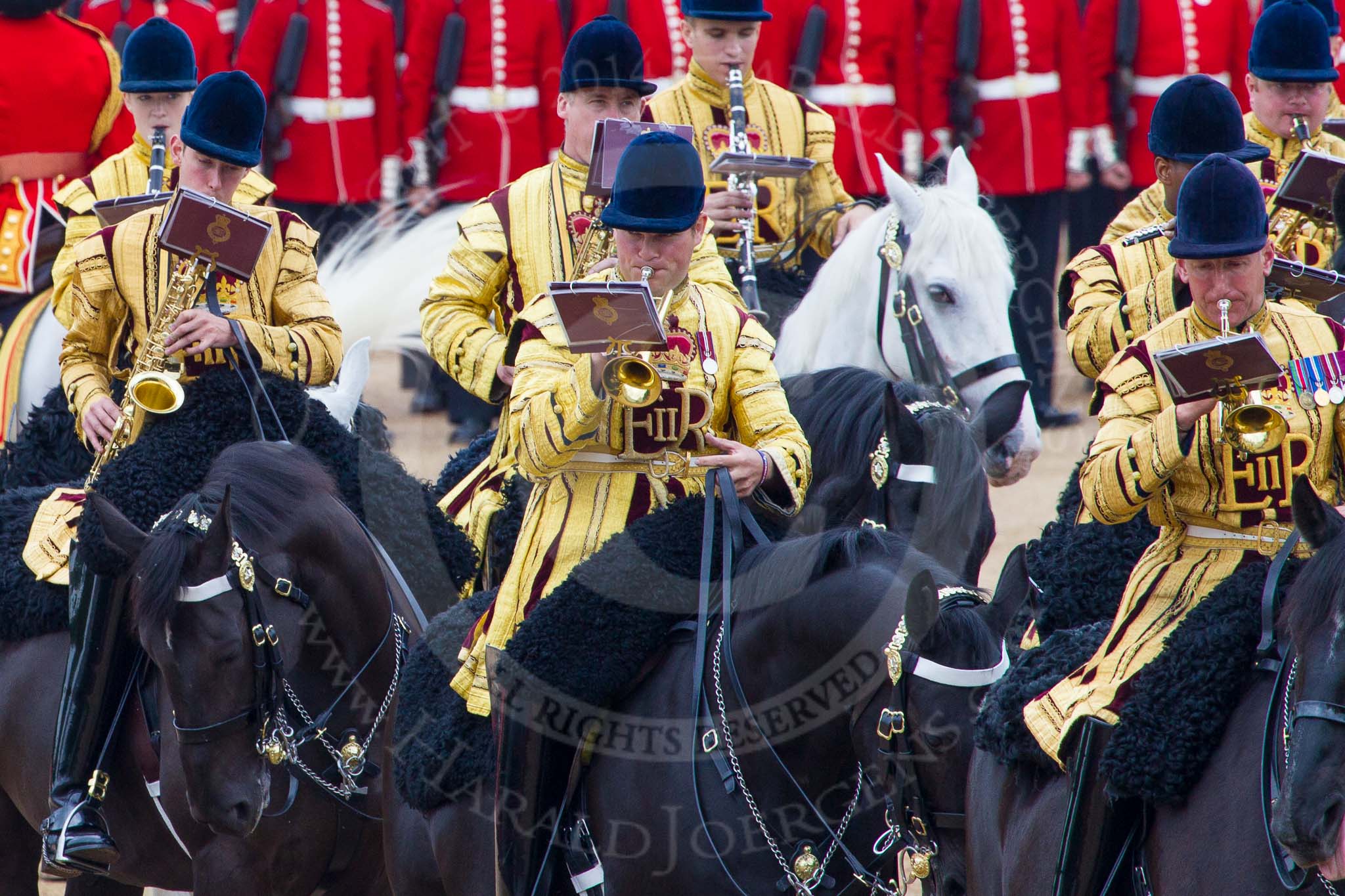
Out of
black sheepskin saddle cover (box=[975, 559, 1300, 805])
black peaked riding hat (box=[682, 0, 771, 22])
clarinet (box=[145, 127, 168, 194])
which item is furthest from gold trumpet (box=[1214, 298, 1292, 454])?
clarinet (box=[145, 127, 168, 194])

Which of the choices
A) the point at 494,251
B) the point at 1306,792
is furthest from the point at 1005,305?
the point at 1306,792

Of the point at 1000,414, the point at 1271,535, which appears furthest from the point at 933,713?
the point at 1000,414

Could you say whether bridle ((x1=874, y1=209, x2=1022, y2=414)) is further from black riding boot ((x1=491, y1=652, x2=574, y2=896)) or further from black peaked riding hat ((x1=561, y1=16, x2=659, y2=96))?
black riding boot ((x1=491, y1=652, x2=574, y2=896))

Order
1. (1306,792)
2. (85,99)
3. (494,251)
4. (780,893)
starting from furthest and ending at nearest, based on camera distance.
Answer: (85,99)
(494,251)
(780,893)
(1306,792)

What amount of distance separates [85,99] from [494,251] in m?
3.23

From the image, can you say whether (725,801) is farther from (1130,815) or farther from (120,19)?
(120,19)

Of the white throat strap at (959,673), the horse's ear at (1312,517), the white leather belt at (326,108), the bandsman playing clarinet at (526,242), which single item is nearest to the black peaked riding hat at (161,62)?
the bandsman playing clarinet at (526,242)

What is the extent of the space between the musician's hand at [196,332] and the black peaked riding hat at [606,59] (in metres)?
1.19

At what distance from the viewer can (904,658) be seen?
4586 mm

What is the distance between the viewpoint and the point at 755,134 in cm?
771

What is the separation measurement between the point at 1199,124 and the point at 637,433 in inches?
71.8

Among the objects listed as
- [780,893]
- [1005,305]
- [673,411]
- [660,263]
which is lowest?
[780,893]

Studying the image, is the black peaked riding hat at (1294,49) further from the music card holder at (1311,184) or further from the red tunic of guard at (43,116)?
the red tunic of guard at (43,116)

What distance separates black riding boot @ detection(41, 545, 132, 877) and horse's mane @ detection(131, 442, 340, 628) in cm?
40
